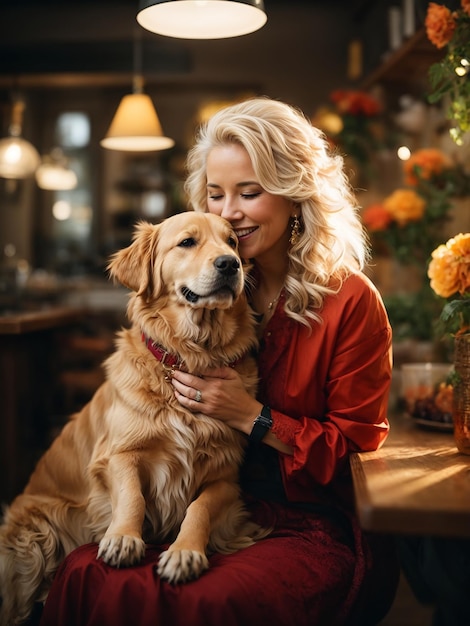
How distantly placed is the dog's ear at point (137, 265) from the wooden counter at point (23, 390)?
2153mm

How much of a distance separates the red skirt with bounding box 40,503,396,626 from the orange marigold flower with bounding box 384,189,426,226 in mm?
1671

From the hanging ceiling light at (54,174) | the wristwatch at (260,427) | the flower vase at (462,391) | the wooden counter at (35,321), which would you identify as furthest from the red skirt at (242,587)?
the hanging ceiling light at (54,174)

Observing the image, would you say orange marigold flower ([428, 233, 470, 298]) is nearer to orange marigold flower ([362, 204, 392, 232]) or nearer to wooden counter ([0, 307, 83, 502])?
orange marigold flower ([362, 204, 392, 232])

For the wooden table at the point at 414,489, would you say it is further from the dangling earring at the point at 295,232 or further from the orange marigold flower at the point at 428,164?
the orange marigold flower at the point at 428,164

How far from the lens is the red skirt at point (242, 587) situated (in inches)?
57.8

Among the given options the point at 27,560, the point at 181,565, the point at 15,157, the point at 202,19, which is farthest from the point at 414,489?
the point at 15,157

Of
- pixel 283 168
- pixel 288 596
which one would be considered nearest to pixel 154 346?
pixel 283 168

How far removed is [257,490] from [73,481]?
1.75 feet

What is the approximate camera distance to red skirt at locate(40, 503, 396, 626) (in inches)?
57.8

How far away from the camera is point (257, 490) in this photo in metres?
1.93

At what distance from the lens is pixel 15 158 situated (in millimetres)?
5453

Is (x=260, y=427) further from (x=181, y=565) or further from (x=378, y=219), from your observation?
(x=378, y=219)

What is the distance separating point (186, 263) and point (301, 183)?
15.5 inches

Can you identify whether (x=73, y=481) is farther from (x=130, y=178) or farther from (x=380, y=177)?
(x=130, y=178)
